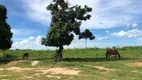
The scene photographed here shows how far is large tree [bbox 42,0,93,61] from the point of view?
117ft

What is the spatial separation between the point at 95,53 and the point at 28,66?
65.8 ft

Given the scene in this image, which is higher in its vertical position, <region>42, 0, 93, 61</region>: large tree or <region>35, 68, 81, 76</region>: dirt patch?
<region>42, 0, 93, 61</region>: large tree

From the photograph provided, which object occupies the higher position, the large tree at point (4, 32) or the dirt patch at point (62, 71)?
the large tree at point (4, 32)

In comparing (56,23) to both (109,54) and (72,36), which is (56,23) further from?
(109,54)

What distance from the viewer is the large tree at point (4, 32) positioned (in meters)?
38.7

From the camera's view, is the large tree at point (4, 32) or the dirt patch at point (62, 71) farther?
the large tree at point (4, 32)

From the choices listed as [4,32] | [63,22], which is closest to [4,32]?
[4,32]

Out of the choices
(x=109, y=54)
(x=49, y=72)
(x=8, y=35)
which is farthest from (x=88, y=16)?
(x=49, y=72)

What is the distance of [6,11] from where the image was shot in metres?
40.3

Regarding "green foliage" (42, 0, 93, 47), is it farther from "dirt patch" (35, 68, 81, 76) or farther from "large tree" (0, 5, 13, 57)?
"dirt patch" (35, 68, 81, 76)

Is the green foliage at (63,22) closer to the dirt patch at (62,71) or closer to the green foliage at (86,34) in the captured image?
the green foliage at (86,34)

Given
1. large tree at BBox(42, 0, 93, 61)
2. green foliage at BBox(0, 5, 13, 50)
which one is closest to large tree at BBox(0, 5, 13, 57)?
green foliage at BBox(0, 5, 13, 50)

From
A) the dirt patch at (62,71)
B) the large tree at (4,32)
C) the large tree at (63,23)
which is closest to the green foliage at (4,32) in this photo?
the large tree at (4,32)

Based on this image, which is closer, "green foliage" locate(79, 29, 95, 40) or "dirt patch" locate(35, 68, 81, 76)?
"dirt patch" locate(35, 68, 81, 76)
